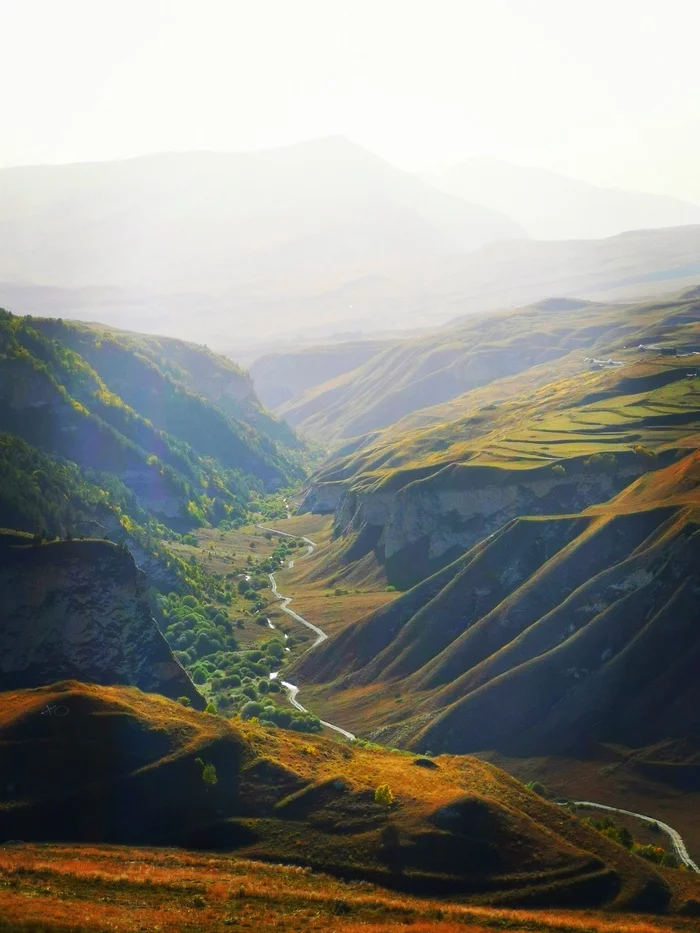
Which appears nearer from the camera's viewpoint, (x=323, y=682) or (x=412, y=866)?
(x=412, y=866)

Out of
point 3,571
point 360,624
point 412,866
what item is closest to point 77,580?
point 3,571

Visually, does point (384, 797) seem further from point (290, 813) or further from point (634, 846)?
point (634, 846)

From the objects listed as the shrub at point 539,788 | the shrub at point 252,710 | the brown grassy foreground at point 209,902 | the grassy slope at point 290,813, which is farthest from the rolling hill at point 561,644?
the brown grassy foreground at point 209,902

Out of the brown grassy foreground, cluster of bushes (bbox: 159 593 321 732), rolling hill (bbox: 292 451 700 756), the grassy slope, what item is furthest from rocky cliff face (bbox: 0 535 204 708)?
rolling hill (bbox: 292 451 700 756)

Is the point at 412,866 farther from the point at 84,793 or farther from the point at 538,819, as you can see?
the point at 84,793

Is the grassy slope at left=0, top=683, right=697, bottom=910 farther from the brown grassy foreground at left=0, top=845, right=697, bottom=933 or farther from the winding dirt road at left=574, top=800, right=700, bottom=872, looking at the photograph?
the winding dirt road at left=574, top=800, right=700, bottom=872

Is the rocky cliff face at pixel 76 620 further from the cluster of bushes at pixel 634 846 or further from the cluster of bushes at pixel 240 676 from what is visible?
the cluster of bushes at pixel 634 846
